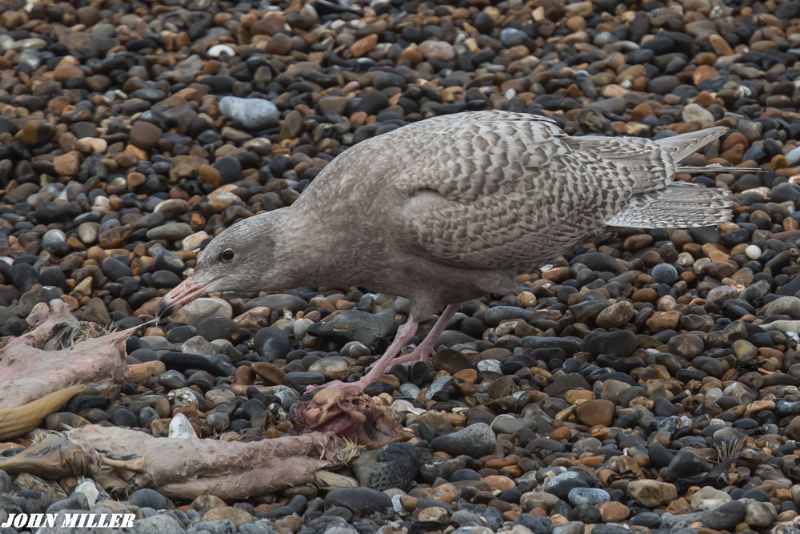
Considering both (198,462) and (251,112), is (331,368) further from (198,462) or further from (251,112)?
(251,112)

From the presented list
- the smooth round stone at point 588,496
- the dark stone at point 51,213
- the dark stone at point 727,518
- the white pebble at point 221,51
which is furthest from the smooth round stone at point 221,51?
the dark stone at point 727,518

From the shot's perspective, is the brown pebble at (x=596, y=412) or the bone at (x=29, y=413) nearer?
the bone at (x=29, y=413)

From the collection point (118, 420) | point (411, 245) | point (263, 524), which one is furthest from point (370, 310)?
point (263, 524)

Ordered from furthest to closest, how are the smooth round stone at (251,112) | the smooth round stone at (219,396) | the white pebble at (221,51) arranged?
1. the white pebble at (221,51)
2. the smooth round stone at (251,112)
3. the smooth round stone at (219,396)

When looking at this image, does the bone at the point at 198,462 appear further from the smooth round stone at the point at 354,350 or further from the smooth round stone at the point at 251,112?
the smooth round stone at the point at 251,112

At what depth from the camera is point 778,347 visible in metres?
7.70

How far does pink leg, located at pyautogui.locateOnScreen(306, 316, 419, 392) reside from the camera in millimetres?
7461

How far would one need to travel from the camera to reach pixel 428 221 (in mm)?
7328

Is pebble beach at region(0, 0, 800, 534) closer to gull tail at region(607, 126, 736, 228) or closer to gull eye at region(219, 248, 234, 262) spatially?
gull tail at region(607, 126, 736, 228)

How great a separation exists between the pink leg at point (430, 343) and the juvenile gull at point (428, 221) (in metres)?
0.01

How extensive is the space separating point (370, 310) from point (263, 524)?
10.2 ft

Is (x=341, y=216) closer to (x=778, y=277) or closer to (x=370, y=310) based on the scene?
(x=370, y=310)

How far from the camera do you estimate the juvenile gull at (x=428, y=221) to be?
293 inches

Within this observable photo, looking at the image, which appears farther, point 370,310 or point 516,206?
point 370,310
